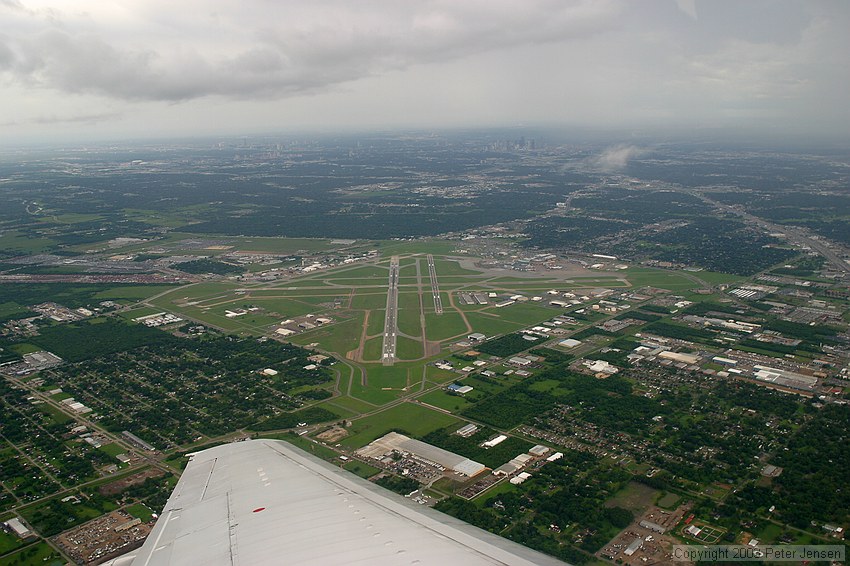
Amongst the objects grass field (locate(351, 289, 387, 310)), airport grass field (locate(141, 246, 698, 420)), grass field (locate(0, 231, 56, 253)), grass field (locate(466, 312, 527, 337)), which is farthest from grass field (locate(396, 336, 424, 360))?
grass field (locate(0, 231, 56, 253))

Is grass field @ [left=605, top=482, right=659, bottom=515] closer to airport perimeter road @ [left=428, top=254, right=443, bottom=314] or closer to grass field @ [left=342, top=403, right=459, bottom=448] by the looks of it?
grass field @ [left=342, top=403, right=459, bottom=448]

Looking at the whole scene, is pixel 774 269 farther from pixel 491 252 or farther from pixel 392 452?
pixel 392 452

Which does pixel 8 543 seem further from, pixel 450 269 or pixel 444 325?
pixel 450 269

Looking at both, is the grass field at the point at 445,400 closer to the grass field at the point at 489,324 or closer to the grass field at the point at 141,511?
the grass field at the point at 489,324

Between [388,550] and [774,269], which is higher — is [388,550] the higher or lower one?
the higher one

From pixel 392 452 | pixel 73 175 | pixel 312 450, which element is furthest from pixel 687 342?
pixel 73 175

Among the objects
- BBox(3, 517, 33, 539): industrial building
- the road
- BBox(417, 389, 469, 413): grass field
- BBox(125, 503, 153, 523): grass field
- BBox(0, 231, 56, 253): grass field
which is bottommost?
BBox(417, 389, 469, 413): grass field
